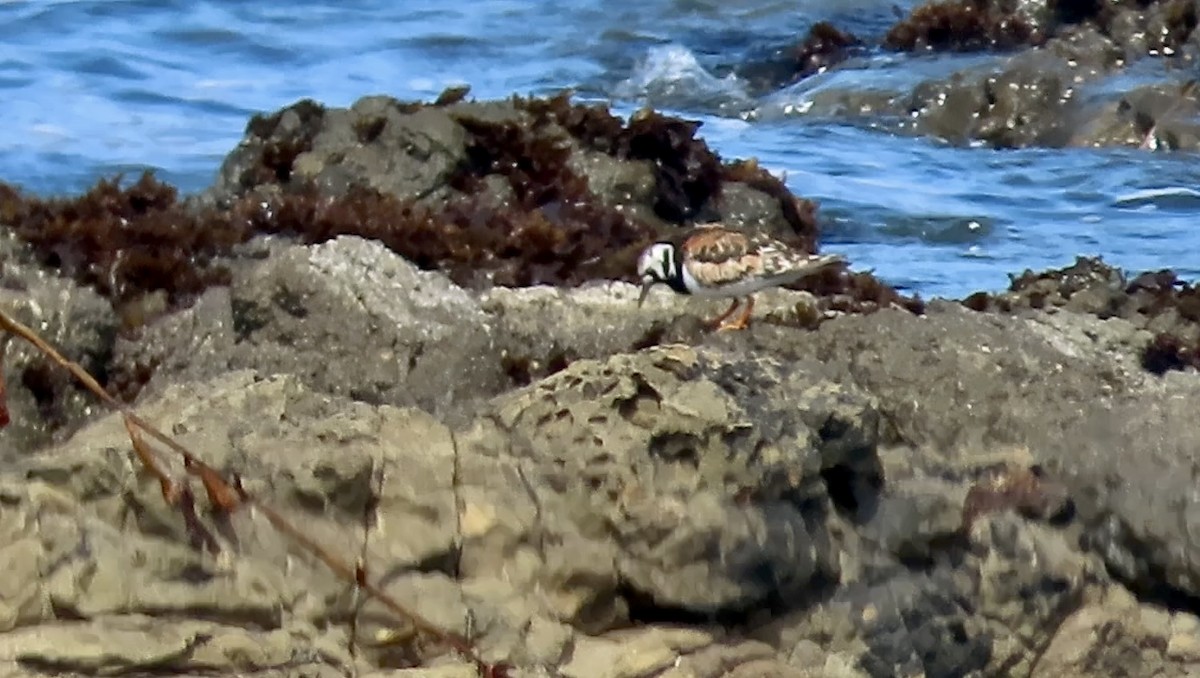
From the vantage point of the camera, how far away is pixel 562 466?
143 inches

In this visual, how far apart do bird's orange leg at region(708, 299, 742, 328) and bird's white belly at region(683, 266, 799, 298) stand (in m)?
0.04

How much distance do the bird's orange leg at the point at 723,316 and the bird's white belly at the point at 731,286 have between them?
0.12 ft

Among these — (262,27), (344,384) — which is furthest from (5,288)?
(262,27)


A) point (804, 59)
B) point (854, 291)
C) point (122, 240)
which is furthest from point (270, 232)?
point (804, 59)

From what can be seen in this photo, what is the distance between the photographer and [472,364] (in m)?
4.65

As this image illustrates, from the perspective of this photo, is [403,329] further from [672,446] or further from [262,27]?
[262,27]

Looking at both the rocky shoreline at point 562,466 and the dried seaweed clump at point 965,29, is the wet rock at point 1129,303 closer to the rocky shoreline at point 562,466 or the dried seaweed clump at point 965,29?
the rocky shoreline at point 562,466

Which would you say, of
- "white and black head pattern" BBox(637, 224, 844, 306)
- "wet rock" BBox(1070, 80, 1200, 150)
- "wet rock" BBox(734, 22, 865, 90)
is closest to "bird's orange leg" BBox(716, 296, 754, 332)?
"white and black head pattern" BBox(637, 224, 844, 306)

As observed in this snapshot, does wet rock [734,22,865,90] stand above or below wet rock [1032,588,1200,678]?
above

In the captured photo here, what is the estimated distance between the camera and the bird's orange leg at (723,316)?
5.06 metres

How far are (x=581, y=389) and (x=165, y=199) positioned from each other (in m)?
3.03

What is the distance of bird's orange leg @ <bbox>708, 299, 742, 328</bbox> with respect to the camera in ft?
16.6

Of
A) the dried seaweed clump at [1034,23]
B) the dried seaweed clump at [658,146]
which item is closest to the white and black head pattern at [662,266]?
the dried seaweed clump at [658,146]

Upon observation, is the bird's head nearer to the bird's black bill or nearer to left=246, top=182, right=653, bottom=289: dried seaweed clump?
the bird's black bill
